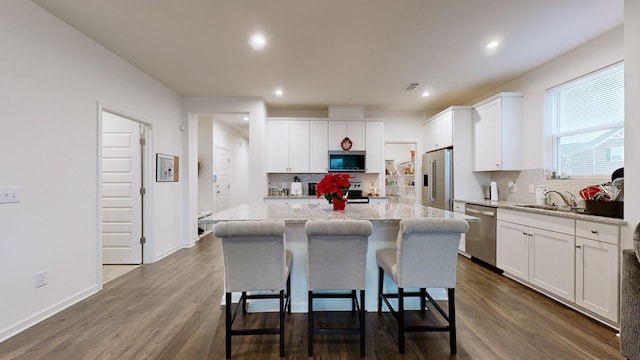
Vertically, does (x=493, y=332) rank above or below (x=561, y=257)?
below

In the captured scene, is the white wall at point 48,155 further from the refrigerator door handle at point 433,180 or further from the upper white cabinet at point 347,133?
the refrigerator door handle at point 433,180

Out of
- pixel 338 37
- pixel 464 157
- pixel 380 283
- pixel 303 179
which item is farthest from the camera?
pixel 303 179

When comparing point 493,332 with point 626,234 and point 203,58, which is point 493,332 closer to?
point 626,234

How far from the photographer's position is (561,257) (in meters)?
2.51

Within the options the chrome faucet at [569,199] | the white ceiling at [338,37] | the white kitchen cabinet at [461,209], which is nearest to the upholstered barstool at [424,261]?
the white ceiling at [338,37]

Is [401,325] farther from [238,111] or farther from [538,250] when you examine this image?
[238,111]

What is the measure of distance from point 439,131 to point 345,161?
177 centimetres

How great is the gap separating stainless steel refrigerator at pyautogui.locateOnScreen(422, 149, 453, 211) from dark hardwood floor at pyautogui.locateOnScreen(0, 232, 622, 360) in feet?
5.72

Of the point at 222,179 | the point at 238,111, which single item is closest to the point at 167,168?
the point at 238,111

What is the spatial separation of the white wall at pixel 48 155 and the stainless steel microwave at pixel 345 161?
335 centimetres

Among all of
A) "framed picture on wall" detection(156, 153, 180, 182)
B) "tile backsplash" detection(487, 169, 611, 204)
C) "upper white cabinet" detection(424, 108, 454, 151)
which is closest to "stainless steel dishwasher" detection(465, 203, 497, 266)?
"tile backsplash" detection(487, 169, 611, 204)

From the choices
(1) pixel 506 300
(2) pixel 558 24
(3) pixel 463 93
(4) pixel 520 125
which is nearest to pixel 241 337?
(1) pixel 506 300

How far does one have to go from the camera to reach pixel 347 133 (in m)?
5.19

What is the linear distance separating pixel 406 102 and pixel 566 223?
10.5 ft
